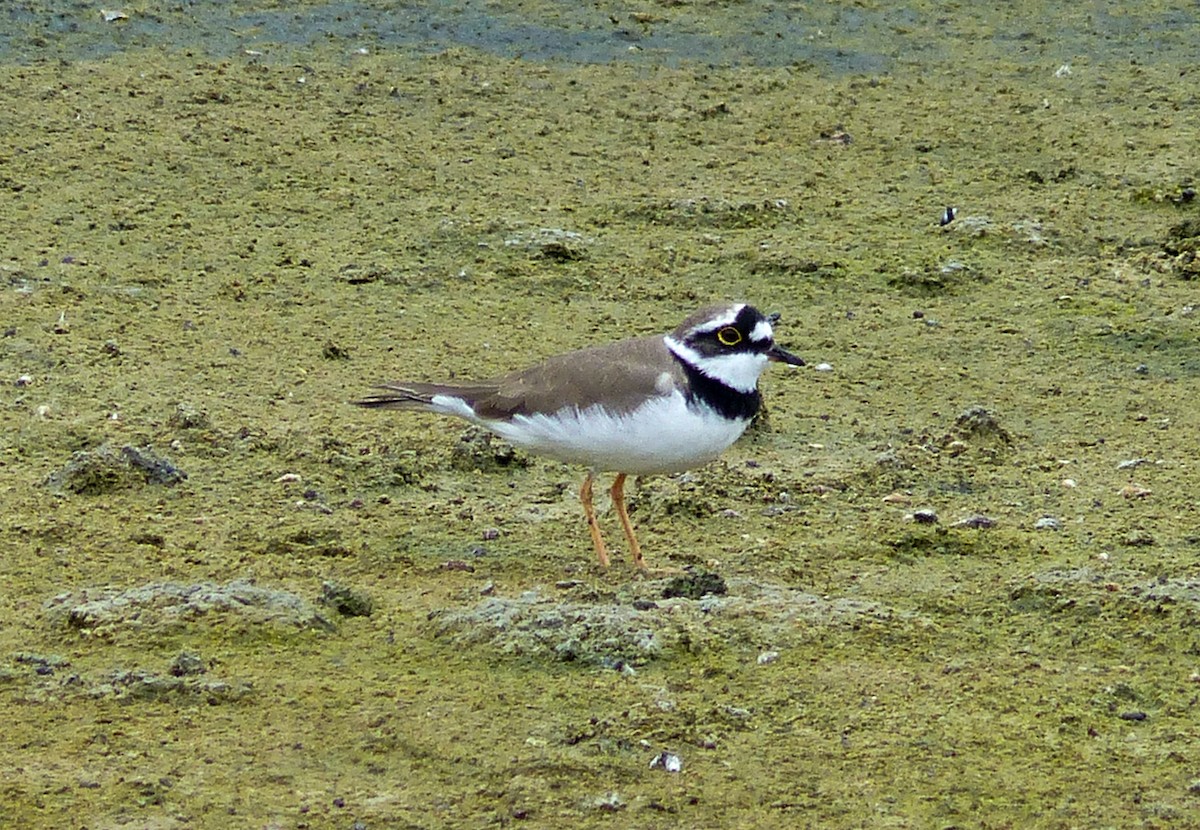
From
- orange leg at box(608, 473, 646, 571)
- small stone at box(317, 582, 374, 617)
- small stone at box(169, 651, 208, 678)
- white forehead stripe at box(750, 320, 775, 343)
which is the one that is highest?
white forehead stripe at box(750, 320, 775, 343)

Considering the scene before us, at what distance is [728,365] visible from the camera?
6027mm

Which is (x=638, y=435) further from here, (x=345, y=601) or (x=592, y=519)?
(x=345, y=601)

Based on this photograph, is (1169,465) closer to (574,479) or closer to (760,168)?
(574,479)

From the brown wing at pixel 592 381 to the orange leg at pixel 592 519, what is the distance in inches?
12.3

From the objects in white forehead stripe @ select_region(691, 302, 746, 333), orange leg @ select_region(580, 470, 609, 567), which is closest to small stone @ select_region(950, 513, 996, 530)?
white forehead stripe @ select_region(691, 302, 746, 333)

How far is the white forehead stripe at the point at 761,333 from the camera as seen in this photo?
6.11 m

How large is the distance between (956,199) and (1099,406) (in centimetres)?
234

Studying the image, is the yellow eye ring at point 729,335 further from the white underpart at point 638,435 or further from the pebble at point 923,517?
the pebble at point 923,517

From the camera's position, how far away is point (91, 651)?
5.14m

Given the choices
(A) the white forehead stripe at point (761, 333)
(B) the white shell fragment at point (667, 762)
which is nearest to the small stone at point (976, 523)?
(A) the white forehead stripe at point (761, 333)

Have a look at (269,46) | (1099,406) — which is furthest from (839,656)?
(269,46)

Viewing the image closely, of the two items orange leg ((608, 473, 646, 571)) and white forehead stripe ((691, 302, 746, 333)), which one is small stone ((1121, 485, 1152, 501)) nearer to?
white forehead stripe ((691, 302, 746, 333))

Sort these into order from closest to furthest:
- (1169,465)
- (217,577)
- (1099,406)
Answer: (217,577) → (1169,465) → (1099,406)

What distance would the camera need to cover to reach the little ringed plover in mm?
5844
